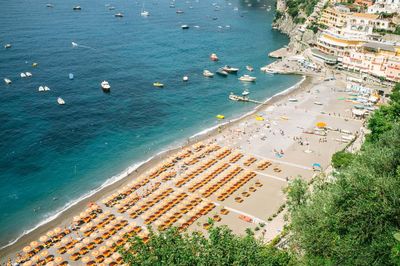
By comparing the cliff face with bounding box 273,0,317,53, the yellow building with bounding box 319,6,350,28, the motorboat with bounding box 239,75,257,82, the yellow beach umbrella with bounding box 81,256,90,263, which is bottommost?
the motorboat with bounding box 239,75,257,82

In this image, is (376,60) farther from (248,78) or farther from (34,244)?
(34,244)

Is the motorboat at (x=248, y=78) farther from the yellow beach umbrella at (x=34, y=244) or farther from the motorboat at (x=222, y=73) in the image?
the yellow beach umbrella at (x=34, y=244)

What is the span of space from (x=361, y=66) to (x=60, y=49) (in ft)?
294

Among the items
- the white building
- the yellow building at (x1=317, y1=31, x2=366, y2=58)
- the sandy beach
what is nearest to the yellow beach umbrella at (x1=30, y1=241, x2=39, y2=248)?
the sandy beach

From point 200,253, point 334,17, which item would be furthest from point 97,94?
point 334,17

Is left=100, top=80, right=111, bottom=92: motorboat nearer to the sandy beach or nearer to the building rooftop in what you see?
the sandy beach

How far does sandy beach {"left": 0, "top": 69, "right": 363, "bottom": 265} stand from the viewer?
51062mm

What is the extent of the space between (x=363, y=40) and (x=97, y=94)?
7867 centimetres

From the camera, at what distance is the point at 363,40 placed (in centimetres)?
12062

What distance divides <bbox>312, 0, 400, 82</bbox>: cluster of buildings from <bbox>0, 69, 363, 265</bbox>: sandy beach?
25.8 meters

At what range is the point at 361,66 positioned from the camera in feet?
366

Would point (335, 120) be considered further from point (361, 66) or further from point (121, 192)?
point (121, 192)

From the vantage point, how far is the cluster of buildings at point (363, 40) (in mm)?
106688

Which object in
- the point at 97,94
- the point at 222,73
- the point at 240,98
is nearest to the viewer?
the point at 97,94
